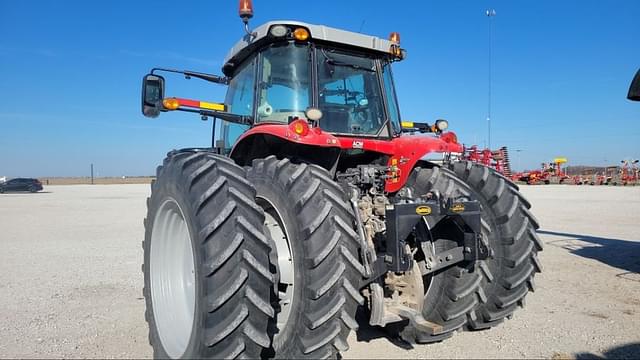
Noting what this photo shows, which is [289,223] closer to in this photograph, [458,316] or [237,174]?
[237,174]

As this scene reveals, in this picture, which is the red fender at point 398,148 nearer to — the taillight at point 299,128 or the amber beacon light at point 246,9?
the taillight at point 299,128

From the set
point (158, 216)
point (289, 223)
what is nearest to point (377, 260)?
point (289, 223)

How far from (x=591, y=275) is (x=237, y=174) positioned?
5802mm

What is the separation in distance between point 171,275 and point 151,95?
2.01 metres

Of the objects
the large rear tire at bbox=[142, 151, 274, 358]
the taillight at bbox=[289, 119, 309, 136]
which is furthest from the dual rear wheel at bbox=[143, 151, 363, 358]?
the taillight at bbox=[289, 119, 309, 136]

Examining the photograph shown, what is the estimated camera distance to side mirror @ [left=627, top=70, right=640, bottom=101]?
6.14m

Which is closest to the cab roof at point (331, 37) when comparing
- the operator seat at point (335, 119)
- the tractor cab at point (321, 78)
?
the tractor cab at point (321, 78)

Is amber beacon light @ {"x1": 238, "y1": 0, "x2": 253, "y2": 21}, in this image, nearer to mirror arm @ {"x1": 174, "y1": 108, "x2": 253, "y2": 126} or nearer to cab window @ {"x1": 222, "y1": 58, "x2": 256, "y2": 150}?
cab window @ {"x1": 222, "y1": 58, "x2": 256, "y2": 150}

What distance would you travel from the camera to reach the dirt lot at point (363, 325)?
12.3 feet

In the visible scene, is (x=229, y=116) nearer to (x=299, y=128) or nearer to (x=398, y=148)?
(x=299, y=128)

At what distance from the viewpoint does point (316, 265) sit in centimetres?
275

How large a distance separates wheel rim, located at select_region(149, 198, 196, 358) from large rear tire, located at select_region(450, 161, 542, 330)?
2499 millimetres

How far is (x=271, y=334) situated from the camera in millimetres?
2859

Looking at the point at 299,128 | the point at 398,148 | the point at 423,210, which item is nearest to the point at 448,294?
the point at 423,210
